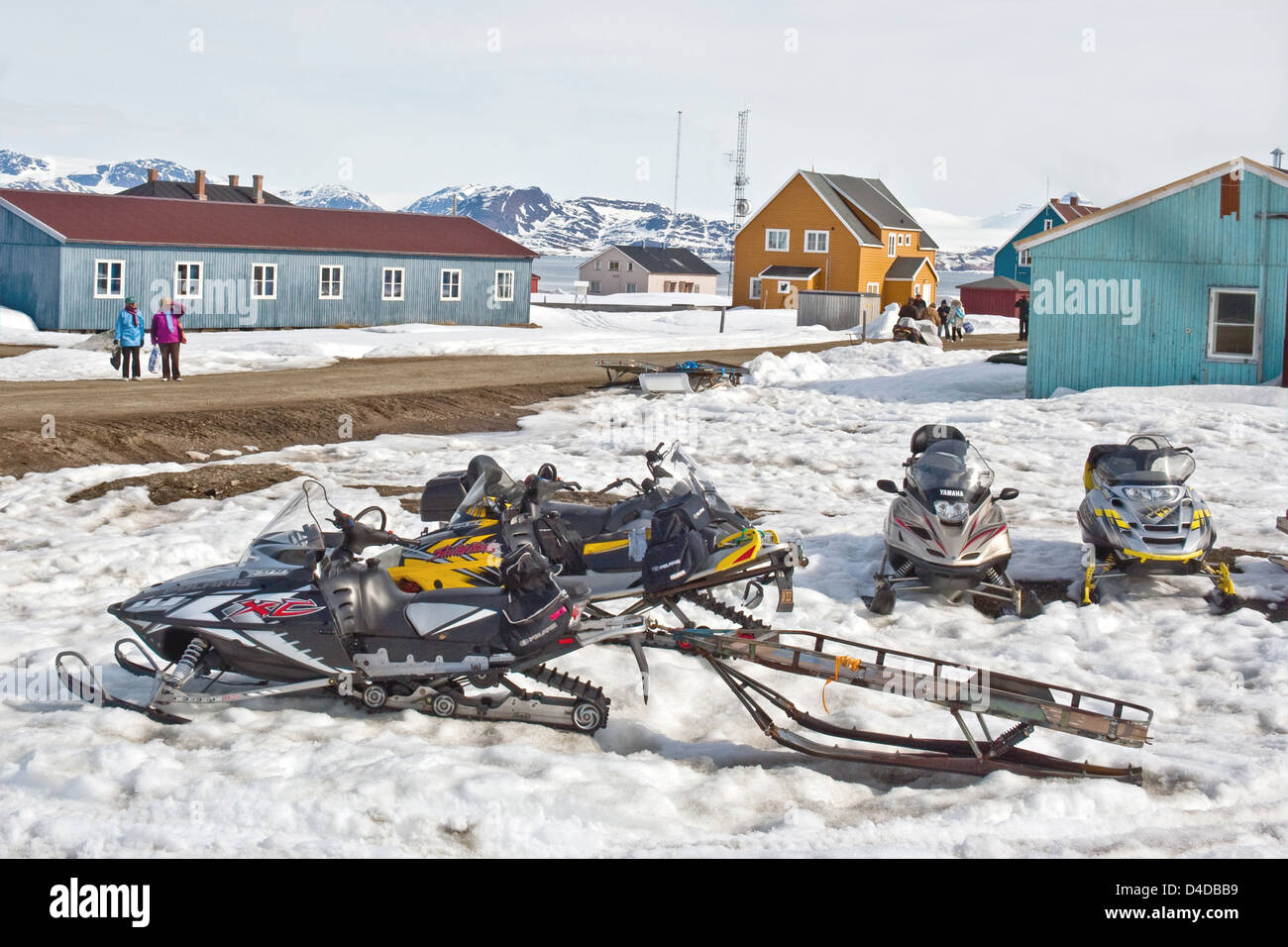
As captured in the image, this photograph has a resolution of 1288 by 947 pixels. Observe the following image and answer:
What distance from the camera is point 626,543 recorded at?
28.3 ft

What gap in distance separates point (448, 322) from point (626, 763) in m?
39.1

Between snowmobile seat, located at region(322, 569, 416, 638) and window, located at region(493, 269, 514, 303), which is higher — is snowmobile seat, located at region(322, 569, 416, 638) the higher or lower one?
the lower one

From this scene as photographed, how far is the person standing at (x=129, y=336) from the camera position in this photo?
2514cm

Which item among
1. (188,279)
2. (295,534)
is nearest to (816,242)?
(188,279)

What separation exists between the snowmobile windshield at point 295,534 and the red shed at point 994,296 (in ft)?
Result: 207

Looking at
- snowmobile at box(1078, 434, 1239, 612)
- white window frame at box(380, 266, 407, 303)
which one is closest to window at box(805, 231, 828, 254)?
white window frame at box(380, 266, 407, 303)

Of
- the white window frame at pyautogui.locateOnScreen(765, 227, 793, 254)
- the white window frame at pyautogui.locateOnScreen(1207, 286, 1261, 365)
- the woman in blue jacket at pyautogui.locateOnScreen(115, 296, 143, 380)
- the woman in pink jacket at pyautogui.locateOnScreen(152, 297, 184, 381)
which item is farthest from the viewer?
the white window frame at pyautogui.locateOnScreen(765, 227, 793, 254)

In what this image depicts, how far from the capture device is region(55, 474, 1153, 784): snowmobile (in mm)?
6926

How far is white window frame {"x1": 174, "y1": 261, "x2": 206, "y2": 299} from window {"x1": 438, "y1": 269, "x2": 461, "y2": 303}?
8565mm

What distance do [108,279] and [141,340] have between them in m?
13.0

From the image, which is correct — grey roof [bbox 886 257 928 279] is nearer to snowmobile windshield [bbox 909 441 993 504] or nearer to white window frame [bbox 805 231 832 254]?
white window frame [bbox 805 231 832 254]

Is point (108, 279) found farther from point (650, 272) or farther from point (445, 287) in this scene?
point (650, 272)

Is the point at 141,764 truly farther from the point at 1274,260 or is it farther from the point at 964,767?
the point at 1274,260
